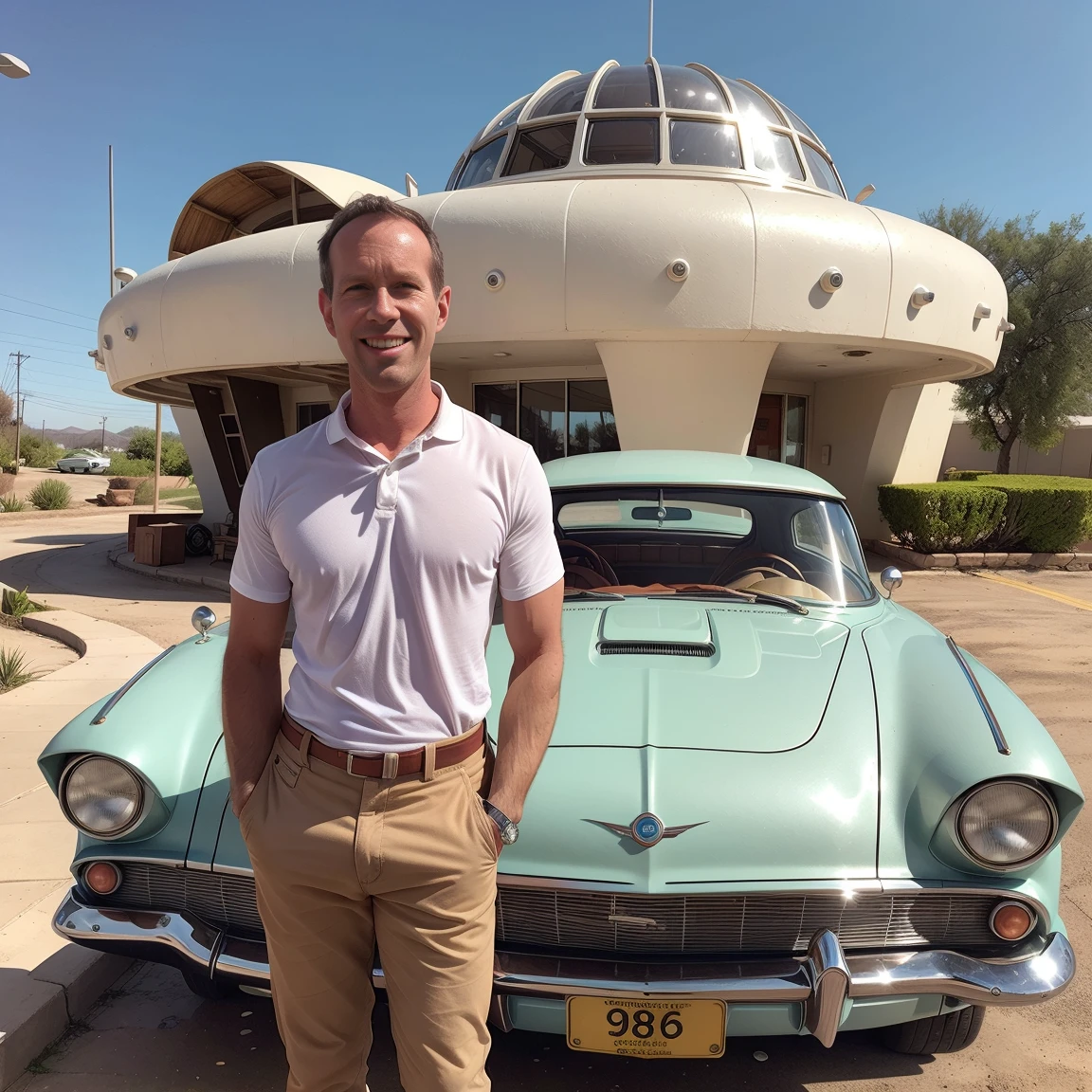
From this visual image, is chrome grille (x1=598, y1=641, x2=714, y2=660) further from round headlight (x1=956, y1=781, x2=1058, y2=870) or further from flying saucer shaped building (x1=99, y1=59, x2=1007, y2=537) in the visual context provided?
flying saucer shaped building (x1=99, y1=59, x2=1007, y2=537)

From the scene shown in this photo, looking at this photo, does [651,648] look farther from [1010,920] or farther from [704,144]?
[704,144]

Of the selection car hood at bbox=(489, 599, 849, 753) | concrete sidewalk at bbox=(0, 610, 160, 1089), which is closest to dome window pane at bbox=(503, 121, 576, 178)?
concrete sidewalk at bbox=(0, 610, 160, 1089)

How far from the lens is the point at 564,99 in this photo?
13.4 m

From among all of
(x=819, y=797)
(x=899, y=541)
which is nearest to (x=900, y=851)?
(x=819, y=797)

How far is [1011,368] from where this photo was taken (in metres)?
22.8

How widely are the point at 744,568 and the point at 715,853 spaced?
1763 mm

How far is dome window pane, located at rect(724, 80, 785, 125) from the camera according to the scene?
13.4 metres

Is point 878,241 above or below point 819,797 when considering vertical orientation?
above

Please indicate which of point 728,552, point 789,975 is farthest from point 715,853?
point 728,552

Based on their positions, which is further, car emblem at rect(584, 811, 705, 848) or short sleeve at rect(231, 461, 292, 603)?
car emblem at rect(584, 811, 705, 848)

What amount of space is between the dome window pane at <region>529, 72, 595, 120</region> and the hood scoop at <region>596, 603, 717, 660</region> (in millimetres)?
12116

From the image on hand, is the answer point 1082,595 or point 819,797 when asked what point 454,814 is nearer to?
point 819,797

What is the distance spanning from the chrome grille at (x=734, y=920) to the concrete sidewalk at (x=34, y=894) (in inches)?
59.6

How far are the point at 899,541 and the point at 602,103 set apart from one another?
8.61 m
